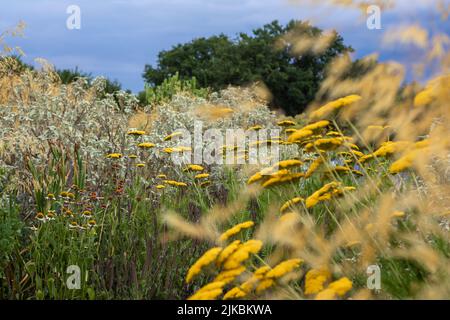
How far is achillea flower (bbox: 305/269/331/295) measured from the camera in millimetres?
3258

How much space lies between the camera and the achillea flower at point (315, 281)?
326 centimetres

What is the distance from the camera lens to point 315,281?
331 centimetres

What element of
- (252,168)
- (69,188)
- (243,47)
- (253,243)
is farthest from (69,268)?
(243,47)

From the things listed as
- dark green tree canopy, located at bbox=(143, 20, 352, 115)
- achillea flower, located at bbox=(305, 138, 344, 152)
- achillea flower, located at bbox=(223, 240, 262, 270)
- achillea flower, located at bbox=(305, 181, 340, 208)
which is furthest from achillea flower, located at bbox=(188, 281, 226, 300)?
dark green tree canopy, located at bbox=(143, 20, 352, 115)

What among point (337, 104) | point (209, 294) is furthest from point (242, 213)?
point (209, 294)

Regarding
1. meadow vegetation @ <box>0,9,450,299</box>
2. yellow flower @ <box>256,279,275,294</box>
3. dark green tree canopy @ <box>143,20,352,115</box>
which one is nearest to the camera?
yellow flower @ <box>256,279,275,294</box>

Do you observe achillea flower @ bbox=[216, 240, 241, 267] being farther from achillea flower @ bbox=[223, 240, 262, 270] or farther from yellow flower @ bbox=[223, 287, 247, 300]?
yellow flower @ bbox=[223, 287, 247, 300]

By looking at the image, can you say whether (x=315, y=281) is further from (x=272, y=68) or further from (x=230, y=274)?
(x=272, y=68)

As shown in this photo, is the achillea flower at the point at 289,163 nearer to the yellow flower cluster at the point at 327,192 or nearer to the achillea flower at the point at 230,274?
the yellow flower cluster at the point at 327,192

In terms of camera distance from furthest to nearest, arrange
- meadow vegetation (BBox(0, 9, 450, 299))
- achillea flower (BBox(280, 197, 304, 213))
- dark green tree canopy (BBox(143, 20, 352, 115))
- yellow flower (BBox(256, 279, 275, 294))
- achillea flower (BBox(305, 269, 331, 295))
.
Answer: dark green tree canopy (BBox(143, 20, 352, 115))
achillea flower (BBox(280, 197, 304, 213))
meadow vegetation (BBox(0, 9, 450, 299))
achillea flower (BBox(305, 269, 331, 295))
yellow flower (BBox(256, 279, 275, 294))

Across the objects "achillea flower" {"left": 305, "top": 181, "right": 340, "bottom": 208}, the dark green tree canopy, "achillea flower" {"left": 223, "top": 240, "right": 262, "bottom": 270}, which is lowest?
"achillea flower" {"left": 223, "top": 240, "right": 262, "bottom": 270}

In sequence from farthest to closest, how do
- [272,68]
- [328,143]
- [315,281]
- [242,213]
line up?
[272,68] < [242,213] < [328,143] < [315,281]

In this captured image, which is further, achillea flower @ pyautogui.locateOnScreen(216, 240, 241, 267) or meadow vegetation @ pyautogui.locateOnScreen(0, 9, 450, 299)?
meadow vegetation @ pyautogui.locateOnScreen(0, 9, 450, 299)

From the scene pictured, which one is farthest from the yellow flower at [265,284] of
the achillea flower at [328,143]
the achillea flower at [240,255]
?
the achillea flower at [328,143]
